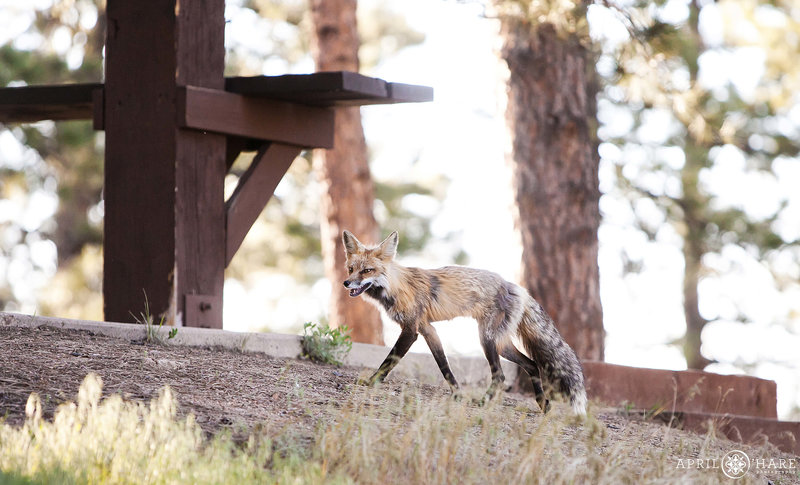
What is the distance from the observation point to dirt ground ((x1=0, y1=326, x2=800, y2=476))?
5.14 metres

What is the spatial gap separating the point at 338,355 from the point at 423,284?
1.04m

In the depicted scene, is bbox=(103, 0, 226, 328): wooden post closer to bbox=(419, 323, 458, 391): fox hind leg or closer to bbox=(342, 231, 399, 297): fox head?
bbox=(342, 231, 399, 297): fox head

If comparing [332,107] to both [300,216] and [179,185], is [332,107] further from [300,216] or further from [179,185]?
[300,216]

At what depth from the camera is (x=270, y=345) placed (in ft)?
24.0

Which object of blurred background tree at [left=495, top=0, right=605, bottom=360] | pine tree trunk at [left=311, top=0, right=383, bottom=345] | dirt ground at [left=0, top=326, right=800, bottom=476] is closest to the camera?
dirt ground at [left=0, top=326, right=800, bottom=476]

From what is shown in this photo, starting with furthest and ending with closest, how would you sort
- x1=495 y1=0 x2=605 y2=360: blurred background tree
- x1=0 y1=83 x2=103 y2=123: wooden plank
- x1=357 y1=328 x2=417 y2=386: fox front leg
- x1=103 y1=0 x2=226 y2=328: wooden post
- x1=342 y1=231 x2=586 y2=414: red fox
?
x1=495 y1=0 x2=605 y2=360: blurred background tree < x1=0 y1=83 x2=103 y2=123: wooden plank < x1=103 y1=0 x2=226 y2=328: wooden post < x1=342 y1=231 x2=586 y2=414: red fox < x1=357 y1=328 x2=417 y2=386: fox front leg

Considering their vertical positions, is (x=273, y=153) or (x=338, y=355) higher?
(x=273, y=153)

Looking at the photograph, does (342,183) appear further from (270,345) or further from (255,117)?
(270,345)

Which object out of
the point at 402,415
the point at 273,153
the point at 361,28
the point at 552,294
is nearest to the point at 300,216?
the point at 361,28

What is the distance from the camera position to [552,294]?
407 inches

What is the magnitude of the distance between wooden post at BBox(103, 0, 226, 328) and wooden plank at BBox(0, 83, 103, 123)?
1.32 feet
